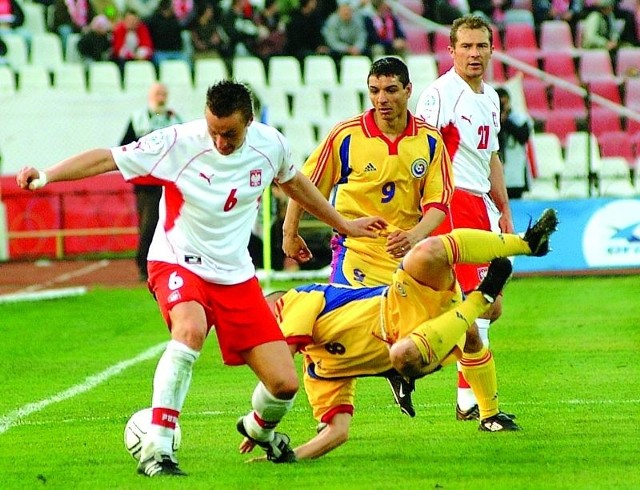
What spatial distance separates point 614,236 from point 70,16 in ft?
35.8

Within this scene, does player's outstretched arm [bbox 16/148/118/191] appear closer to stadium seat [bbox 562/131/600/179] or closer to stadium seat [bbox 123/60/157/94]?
stadium seat [bbox 562/131/600/179]

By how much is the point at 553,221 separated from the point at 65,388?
462 centimetres

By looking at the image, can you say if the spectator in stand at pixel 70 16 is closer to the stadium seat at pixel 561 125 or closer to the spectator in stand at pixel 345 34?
the spectator in stand at pixel 345 34

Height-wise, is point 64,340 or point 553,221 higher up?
point 553,221

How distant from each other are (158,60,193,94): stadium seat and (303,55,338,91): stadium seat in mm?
1928

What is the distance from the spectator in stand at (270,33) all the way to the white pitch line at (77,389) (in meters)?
11.8

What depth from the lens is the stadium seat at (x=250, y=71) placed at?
23734 millimetres

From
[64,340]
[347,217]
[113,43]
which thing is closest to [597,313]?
[64,340]

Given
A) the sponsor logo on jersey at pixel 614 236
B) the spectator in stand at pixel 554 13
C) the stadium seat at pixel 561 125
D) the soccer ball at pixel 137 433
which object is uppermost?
the spectator in stand at pixel 554 13

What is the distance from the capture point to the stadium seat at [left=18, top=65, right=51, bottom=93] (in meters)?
23.4

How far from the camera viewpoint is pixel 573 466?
Result: 7277 mm

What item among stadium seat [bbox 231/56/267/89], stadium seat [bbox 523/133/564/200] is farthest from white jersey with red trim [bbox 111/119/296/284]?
stadium seat [bbox 231/56/267/89]

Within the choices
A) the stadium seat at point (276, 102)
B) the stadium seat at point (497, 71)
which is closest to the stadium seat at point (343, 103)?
the stadium seat at point (276, 102)

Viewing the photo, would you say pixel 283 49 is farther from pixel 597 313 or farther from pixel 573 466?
pixel 573 466
